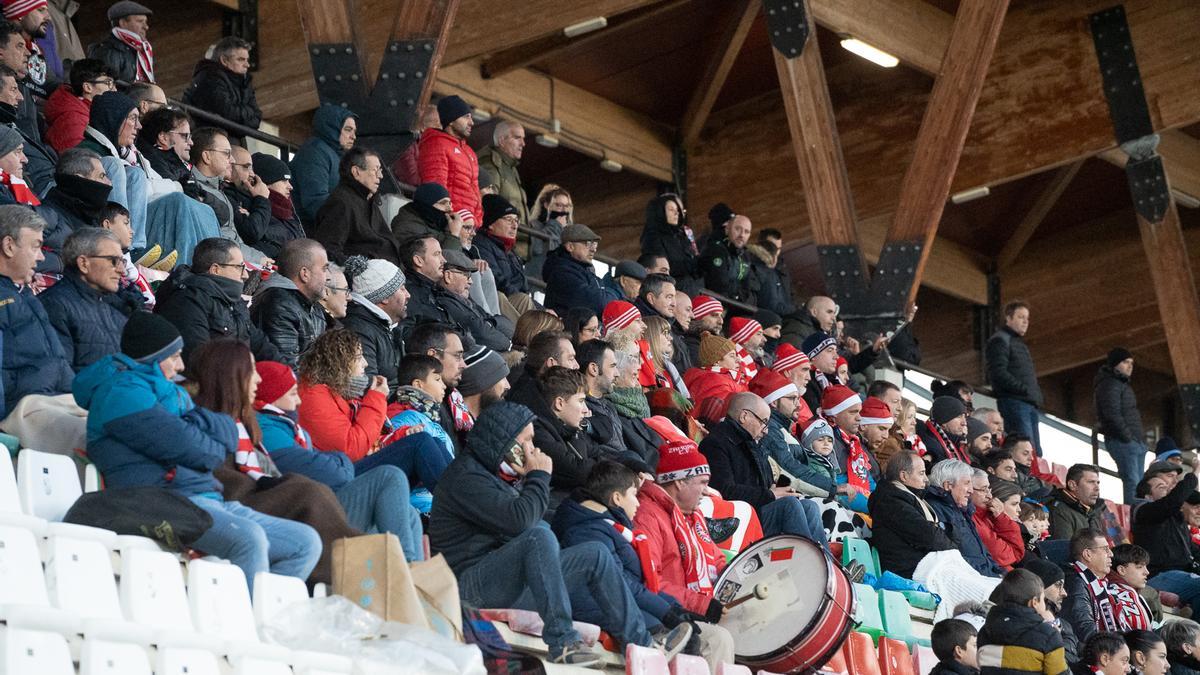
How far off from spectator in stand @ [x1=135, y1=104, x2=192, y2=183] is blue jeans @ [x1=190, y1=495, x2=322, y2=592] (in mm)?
2891

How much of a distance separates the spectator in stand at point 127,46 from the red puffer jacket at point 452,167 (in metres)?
1.47

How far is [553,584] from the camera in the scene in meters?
5.50

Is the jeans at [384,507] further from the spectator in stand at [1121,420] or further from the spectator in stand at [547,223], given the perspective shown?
the spectator in stand at [1121,420]

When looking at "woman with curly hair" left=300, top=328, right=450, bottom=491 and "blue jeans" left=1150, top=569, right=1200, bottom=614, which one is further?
"blue jeans" left=1150, top=569, right=1200, bottom=614

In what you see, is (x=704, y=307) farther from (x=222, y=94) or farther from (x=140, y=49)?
(x=140, y=49)

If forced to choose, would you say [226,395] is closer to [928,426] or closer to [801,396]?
[801,396]

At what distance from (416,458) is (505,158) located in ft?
16.1

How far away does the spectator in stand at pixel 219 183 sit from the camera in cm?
757

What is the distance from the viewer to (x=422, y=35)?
9.23 meters

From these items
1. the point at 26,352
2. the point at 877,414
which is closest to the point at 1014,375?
the point at 877,414

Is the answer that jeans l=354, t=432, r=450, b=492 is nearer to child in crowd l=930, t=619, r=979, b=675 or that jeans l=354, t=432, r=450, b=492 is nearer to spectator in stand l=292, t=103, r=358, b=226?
child in crowd l=930, t=619, r=979, b=675

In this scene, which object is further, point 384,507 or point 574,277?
point 574,277

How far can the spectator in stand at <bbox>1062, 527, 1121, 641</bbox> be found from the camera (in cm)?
933

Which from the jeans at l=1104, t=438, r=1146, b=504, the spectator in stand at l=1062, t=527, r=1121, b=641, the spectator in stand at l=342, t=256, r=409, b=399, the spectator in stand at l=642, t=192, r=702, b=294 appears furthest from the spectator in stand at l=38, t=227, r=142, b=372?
the jeans at l=1104, t=438, r=1146, b=504
